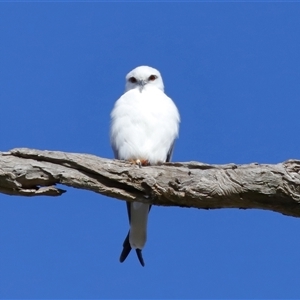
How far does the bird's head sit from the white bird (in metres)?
0.68

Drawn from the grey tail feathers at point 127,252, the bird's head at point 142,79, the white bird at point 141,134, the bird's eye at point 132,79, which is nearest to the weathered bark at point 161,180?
the grey tail feathers at point 127,252

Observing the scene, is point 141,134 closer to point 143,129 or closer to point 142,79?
point 143,129

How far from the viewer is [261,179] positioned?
5.56 meters

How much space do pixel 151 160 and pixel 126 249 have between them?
1.18 m

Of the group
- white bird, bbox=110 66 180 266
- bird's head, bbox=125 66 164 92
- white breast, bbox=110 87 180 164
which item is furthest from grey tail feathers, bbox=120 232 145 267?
bird's head, bbox=125 66 164 92

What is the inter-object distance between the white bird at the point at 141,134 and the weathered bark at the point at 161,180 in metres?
1.80

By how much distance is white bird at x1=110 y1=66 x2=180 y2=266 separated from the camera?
307 inches

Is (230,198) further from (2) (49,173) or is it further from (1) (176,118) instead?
(1) (176,118)

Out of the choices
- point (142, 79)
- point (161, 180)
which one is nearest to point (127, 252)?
point (161, 180)

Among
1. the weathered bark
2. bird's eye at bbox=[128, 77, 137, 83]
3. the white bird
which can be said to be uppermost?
bird's eye at bbox=[128, 77, 137, 83]

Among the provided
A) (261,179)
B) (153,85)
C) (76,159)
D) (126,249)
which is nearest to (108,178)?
(76,159)

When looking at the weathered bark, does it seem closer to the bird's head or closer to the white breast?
the white breast

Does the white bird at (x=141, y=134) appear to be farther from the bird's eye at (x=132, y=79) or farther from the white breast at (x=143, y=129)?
the bird's eye at (x=132, y=79)

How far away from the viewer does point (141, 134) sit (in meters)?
7.87
